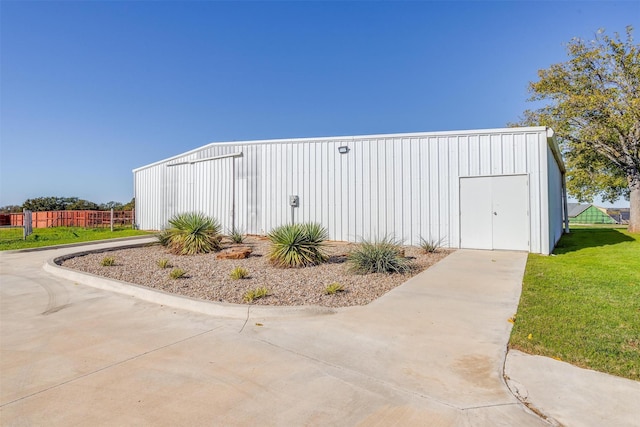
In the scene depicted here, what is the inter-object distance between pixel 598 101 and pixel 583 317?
18.8 meters

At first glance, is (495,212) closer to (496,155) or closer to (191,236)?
(496,155)

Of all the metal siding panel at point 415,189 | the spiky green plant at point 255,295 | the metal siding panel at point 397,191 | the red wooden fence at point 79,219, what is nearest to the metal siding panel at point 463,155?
the metal siding panel at point 415,189

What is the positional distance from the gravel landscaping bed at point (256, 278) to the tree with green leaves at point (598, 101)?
15112mm

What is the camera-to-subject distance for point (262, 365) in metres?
2.99

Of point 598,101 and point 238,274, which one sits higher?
point 598,101

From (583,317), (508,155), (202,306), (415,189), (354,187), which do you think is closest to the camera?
(583,317)

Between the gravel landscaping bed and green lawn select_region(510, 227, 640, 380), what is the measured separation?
2.09m

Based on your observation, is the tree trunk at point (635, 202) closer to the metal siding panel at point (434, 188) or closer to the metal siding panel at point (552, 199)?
the metal siding panel at point (552, 199)

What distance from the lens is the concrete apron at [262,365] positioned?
229cm

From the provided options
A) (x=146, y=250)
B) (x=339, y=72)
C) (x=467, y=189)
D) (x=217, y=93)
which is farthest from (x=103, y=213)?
(x=467, y=189)

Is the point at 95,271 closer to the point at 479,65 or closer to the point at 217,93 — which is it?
the point at 217,93

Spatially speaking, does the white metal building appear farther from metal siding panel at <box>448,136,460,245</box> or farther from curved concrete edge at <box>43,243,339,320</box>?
curved concrete edge at <box>43,243,339,320</box>

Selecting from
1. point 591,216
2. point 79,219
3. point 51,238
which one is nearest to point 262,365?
point 51,238

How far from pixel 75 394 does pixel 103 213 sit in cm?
2841
